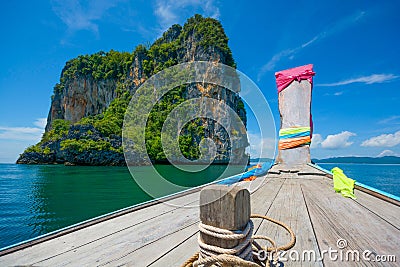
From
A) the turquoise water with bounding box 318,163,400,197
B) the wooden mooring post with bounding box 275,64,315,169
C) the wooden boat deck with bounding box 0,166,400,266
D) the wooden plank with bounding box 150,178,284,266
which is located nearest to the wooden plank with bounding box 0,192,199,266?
the wooden boat deck with bounding box 0,166,400,266

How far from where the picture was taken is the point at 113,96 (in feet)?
188

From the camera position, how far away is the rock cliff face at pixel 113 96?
127ft

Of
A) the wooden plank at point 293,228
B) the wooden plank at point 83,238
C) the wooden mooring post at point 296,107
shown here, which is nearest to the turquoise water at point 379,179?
the wooden mooring post at point 296,107

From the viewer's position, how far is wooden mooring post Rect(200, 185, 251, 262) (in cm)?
68

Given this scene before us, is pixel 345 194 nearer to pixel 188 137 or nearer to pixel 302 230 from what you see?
pixel 302 230

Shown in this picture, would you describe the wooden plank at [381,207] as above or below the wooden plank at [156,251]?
above

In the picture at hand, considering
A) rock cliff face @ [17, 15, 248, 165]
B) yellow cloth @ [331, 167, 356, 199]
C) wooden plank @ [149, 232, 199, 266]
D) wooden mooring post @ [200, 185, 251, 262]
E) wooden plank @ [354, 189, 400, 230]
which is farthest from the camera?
rock cliff face @ [17, 15, 248, 165]

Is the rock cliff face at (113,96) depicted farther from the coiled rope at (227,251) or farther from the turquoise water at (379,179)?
the coiled rope at (227,251)

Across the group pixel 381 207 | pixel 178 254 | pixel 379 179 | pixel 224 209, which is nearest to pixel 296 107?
pixel 381 207

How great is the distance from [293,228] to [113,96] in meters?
61.2

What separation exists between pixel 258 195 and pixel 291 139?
4.58 ft

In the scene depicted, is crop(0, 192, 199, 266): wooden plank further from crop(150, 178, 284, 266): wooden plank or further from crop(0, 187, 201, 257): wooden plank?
crop(150, 178, 284, 266): wooden plank

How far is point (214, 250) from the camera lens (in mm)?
714

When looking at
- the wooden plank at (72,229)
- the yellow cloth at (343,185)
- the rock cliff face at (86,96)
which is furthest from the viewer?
the rock cliff face at (86,96)
